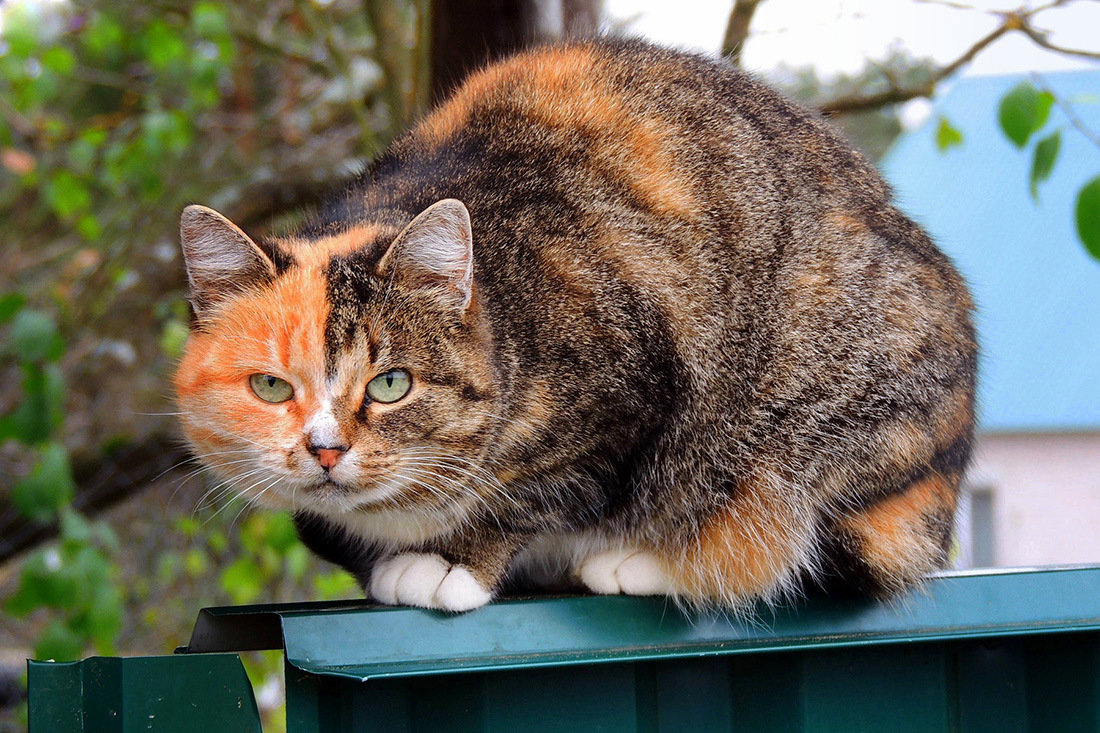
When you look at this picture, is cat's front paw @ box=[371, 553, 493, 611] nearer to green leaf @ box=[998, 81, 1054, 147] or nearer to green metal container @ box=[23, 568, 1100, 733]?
green metal container @ box=[23, 568, 1100, 733]

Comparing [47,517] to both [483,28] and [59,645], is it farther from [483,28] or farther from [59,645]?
[483,28]

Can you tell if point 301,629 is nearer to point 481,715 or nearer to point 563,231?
point 481,715

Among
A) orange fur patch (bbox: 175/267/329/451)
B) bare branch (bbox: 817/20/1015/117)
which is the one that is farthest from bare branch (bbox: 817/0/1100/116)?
orange fur patch (bbox: 175/267/329/451)

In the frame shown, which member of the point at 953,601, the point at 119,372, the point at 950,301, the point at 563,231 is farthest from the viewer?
the point at 119,372

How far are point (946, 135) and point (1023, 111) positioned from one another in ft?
1.90

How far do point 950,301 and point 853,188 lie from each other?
0.27 m

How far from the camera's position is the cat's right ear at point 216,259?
151 centimetres

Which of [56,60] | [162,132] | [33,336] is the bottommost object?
[33,336]

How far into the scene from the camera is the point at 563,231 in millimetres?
1746

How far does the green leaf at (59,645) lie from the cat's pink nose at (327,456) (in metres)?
1.19

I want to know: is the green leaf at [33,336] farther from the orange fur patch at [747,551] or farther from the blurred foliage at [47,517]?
the orange fur patch at [747,551]

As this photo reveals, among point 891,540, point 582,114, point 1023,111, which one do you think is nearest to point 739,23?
point 1023,111

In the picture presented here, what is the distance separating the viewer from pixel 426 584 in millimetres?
1505

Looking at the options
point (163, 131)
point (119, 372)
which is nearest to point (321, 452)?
point (163, 131)
